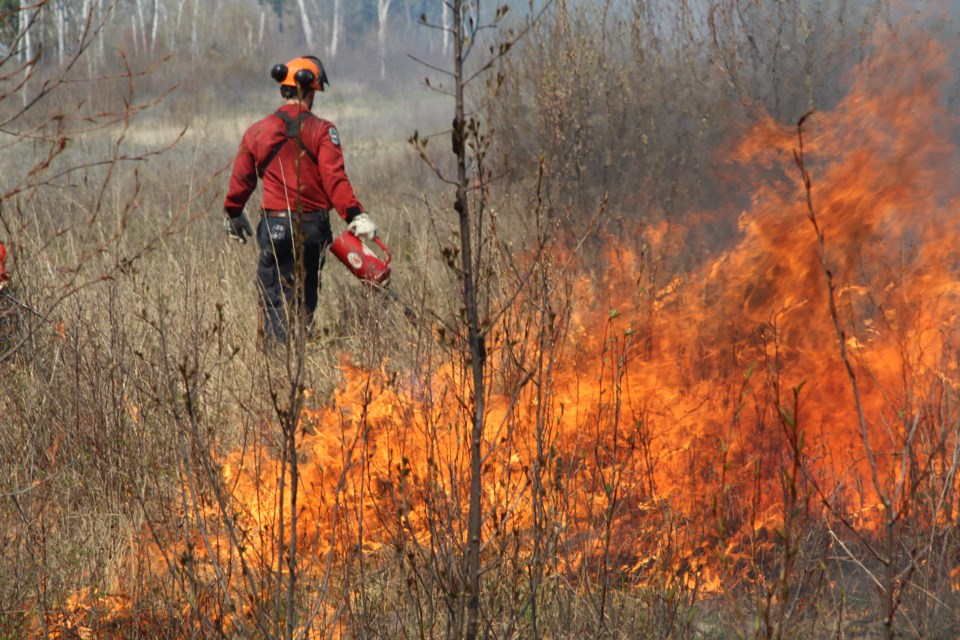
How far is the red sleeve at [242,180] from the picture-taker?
17.7ft

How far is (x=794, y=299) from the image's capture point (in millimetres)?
4559

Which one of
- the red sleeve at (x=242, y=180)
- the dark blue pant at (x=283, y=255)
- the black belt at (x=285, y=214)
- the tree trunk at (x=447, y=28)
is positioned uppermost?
the tree trunk at (x=447, y=28)

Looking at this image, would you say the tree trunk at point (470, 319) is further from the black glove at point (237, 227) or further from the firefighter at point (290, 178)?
the black glove at point (237, 227)

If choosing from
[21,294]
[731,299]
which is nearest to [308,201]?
[21,294]

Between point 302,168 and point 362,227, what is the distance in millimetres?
504

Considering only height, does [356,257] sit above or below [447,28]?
below

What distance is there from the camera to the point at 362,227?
17.3 ft

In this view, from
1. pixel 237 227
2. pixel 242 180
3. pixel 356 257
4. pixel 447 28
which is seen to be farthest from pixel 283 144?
pixel 447 28

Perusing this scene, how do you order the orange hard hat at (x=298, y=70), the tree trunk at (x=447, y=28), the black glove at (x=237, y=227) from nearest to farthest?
1. the tree trunk at (x=447, y=28)
2. the orange hard hat at (x=298, y=70)
3. the black glove at (x=237, y=227)

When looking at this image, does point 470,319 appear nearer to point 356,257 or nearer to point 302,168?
point 356,257

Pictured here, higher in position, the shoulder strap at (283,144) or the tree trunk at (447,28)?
the tree trunk at (447,28)

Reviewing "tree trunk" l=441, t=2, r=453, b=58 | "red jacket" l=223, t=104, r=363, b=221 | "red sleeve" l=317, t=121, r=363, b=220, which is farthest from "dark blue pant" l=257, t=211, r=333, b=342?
"tree trunk" l=441, t=2, r=453, b=58

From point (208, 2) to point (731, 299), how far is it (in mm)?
43842

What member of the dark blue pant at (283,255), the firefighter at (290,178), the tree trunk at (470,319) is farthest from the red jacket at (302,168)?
the tree trunk at (470,319)
